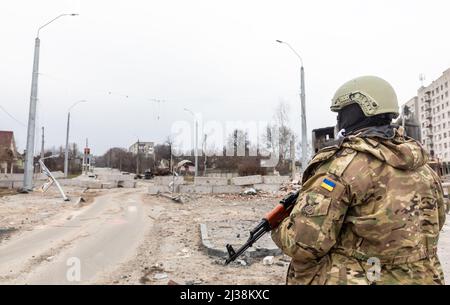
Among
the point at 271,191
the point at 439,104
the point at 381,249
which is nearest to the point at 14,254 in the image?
the point at 381,249

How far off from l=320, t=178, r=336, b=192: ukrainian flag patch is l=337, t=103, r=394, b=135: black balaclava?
1.19 feet

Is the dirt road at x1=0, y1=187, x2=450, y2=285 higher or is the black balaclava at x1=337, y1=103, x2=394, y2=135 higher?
the black balaclava at x1=337, y1=103, x2=394, y2=135

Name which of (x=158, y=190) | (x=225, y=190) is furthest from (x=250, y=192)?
(x=158, y=190)

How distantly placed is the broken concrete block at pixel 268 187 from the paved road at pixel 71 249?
39.9ft

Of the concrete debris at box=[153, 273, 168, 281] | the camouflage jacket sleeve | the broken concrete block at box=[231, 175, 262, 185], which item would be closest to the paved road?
the concrete debris at box=[153, 273, 168, 281]

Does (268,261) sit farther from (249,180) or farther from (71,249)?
(249,180)

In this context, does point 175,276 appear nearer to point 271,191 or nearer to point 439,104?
point 271,191

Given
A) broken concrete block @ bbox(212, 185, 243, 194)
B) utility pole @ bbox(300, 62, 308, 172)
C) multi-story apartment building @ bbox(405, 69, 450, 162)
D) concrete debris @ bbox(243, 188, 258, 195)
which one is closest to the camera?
utility pole @ bbox(300, 62, 308, 172)

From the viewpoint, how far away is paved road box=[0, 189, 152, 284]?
4828 millimetres

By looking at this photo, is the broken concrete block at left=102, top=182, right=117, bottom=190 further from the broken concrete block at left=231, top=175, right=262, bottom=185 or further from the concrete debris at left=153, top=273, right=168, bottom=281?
the concrete debris at left=153, top=273, right=168, bottom=281

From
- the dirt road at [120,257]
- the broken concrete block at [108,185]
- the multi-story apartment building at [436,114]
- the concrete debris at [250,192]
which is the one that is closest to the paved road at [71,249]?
the dirt road at [120,257]

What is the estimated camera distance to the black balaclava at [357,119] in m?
1.81
